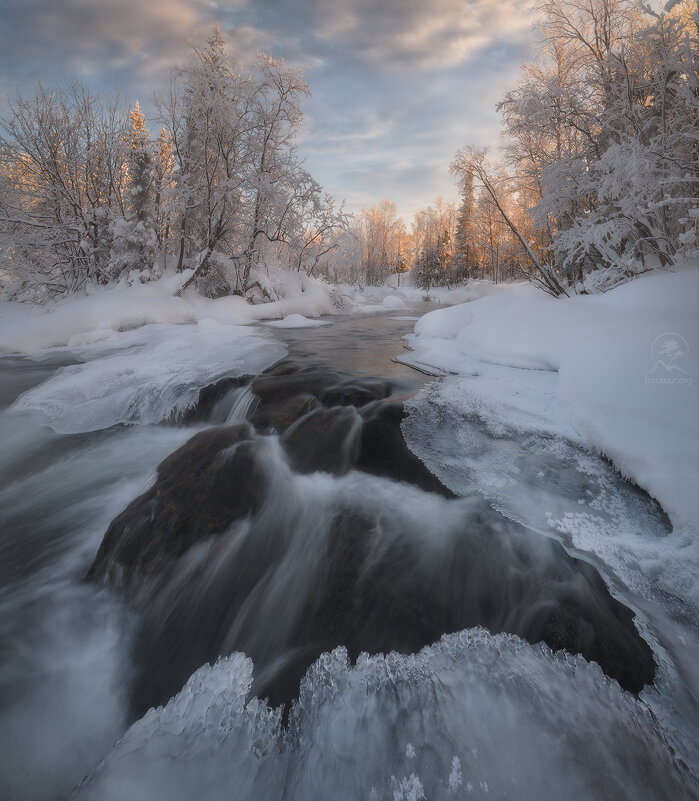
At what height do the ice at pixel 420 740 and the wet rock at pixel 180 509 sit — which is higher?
the wet rock at pixel 180 509

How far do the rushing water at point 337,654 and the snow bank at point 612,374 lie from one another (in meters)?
0.23

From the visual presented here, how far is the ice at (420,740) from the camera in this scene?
1177 millimetres

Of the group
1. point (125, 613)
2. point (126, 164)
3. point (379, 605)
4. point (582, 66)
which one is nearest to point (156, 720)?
point (125, 613)

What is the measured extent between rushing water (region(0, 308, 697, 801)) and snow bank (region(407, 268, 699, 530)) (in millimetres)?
233

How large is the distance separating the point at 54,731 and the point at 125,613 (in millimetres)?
553

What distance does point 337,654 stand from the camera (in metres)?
1.67

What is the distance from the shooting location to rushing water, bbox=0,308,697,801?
1.25 m

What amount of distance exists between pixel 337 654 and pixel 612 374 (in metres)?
2.87

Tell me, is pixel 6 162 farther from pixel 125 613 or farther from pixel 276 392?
pixel 125 613

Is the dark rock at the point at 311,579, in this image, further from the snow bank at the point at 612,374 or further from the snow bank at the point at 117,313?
the snow bank at the point at 117,313

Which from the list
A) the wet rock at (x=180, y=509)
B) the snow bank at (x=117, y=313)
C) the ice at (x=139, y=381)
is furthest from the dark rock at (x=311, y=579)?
the snow bank at (x=117, y=313)

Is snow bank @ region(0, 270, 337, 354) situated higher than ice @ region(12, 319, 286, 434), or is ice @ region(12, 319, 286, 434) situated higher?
snow bank @ region(0, 270, 337, 354)

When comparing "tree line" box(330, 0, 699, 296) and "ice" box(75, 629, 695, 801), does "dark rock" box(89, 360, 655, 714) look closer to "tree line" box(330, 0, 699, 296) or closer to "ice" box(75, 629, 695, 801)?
"ice" box(75, 629, 695, 801)

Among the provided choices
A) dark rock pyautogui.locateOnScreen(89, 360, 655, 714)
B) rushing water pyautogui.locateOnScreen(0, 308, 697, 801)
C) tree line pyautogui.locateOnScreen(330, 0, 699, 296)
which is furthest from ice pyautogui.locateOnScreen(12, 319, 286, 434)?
tree line pyautogui.locateOnScreen(330, 0, 699, 296)
